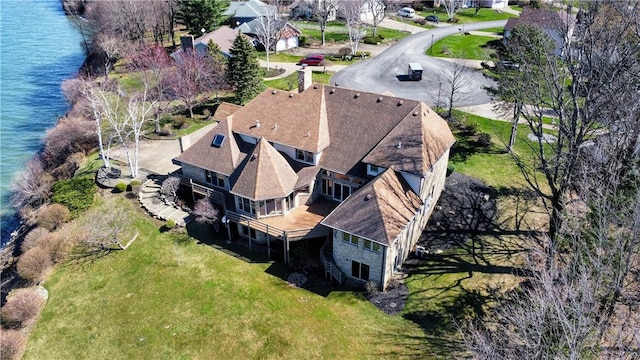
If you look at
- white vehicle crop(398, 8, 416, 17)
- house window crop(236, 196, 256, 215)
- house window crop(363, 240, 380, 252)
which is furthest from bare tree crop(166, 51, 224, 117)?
→ white vehicle crop(398, 8, 416, 17)

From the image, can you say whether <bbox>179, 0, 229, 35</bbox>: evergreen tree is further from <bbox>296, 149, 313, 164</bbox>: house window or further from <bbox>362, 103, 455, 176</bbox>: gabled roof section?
<bbox>362, 103, 455, 176</bbox>: gabled roof section

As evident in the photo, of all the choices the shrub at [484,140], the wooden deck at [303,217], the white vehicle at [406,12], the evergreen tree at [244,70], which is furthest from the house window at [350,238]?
the white vehicle at [406,12]

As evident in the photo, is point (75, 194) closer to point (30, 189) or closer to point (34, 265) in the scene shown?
point (30, 189)

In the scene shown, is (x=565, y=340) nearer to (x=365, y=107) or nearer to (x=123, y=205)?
(x=365, y=107)

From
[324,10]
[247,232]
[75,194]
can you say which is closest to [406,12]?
[324,10]

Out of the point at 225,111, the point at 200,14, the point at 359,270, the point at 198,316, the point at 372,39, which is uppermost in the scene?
the point at 200,14

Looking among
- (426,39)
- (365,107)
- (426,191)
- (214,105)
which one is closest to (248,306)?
(426,191)
